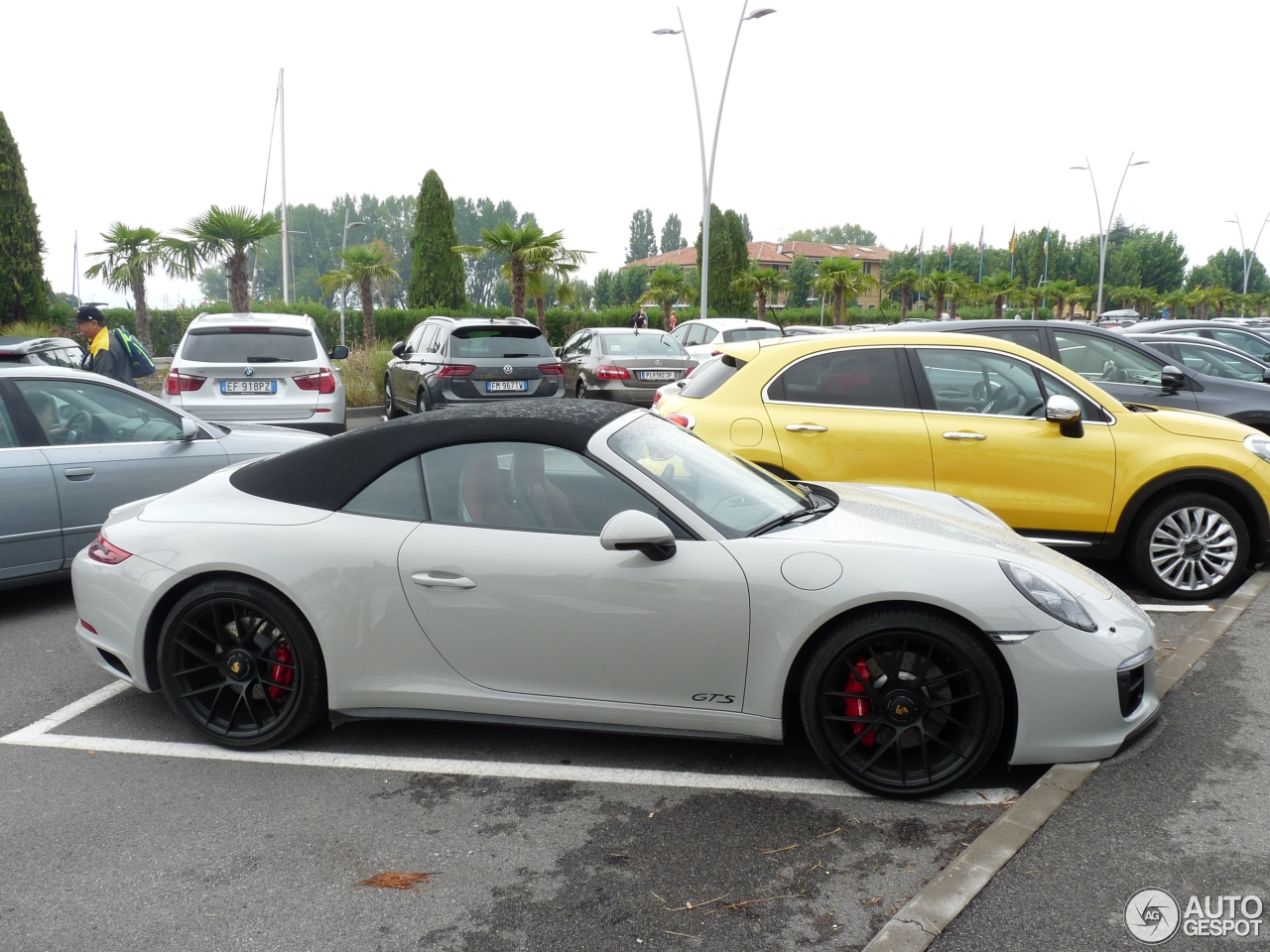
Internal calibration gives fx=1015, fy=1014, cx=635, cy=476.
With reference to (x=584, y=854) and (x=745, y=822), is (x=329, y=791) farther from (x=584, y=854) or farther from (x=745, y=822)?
(x=745, y=822)

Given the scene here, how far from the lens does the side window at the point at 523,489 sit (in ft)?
12.1

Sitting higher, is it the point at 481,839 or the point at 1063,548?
the point at 1063,548

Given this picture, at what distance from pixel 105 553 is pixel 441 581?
1545 millimetres

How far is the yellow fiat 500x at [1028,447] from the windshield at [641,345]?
9.44 m

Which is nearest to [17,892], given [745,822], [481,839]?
[481,839]

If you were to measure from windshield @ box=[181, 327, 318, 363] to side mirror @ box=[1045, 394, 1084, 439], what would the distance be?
7442mm

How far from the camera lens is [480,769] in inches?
151

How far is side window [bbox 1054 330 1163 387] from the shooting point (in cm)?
845

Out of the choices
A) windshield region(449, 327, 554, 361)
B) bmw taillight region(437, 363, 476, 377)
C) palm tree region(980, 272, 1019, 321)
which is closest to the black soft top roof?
bmw taillight region(437, 363, 476, 377)

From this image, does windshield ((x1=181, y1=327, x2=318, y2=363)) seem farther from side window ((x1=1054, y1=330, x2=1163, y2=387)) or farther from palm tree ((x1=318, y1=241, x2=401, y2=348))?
palm tree ((x1=318, y1=241, x2=401, y2=348))

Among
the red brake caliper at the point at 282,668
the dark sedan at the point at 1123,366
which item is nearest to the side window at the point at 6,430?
the red brake caliper at the point at 282,668

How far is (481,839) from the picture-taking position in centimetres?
329

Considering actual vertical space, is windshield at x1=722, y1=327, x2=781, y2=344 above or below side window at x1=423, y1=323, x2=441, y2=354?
above

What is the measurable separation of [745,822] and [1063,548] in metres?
3.66
